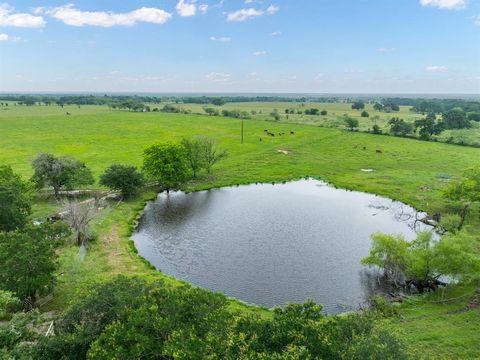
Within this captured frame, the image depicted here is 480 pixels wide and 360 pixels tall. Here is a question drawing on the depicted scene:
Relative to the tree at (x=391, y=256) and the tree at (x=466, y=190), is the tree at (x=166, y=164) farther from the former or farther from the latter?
the tree at (x=466, y=190)

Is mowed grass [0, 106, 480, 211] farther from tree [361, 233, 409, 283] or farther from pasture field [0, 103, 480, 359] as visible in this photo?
tree [361, 233, 409, 283]

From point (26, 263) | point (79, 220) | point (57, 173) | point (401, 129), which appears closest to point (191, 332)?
point (26, 263)

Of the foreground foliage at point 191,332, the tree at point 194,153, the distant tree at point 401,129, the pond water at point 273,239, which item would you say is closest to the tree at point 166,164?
the pond water at point 273,239

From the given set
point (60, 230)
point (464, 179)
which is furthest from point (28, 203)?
point (464, 179)

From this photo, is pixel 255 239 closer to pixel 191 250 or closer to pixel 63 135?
pixel 191 250

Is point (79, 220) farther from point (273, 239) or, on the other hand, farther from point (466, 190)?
point (466, 190)

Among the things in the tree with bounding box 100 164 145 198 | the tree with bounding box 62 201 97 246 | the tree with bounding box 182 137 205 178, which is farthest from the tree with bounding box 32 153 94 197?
the tree with bounding box 182 137 205 178
